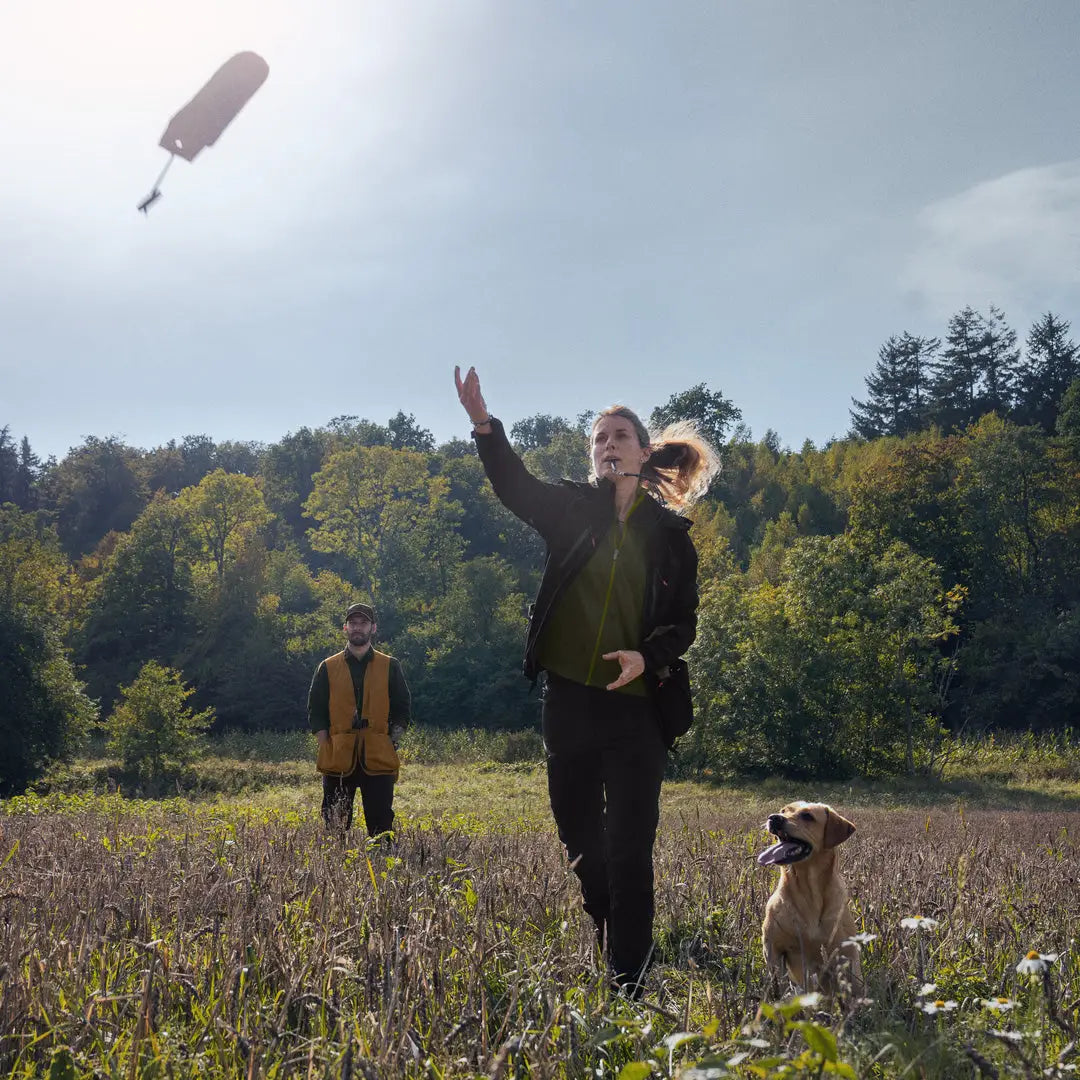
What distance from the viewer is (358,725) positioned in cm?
750

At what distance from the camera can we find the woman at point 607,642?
3562 mm

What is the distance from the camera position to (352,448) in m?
59.9

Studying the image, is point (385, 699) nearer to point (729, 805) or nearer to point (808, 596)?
point (729, 805)

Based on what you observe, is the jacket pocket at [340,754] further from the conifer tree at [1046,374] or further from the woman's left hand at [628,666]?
the conifer tree at [1046,374]

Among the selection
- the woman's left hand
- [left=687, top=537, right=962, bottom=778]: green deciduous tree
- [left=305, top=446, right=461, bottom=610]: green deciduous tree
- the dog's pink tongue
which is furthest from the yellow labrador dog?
[left=305, top=446, right=461, bottom=610]: green deciduous tree

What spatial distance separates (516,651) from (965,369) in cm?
4303

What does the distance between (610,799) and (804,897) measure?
2.63 ft

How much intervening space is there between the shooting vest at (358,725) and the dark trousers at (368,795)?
2.3 inches

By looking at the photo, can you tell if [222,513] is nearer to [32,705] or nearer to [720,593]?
[32,705]

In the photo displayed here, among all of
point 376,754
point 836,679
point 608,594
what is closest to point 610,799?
point 608,594

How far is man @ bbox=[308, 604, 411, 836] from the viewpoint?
24.3 feet

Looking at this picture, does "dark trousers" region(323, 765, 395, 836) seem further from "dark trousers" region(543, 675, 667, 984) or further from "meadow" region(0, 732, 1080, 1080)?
"dark trousers" region(543, 675, 667, 984)

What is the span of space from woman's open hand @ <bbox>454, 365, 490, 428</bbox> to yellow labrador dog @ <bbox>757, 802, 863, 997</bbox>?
6.23 ft

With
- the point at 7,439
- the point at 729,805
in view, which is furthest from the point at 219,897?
the point at 7,439
